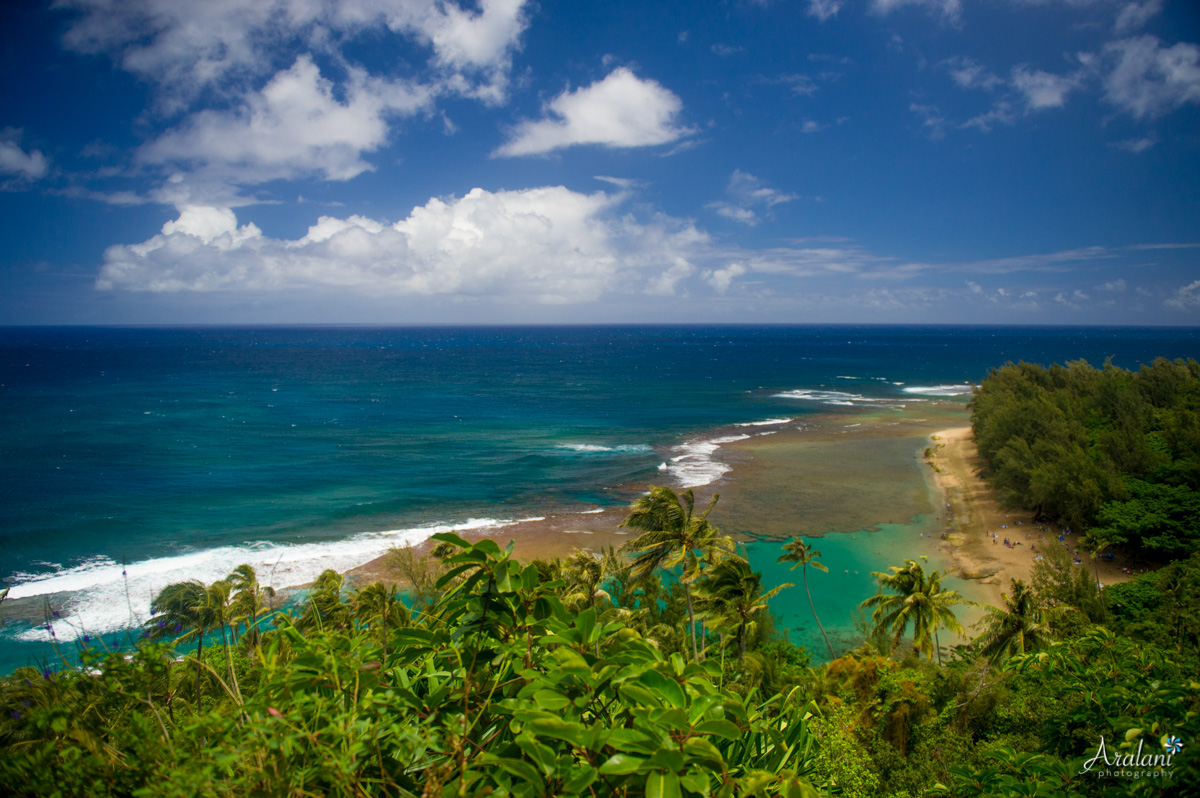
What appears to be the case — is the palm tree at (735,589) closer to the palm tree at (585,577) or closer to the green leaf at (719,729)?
the palm tree at (585,577)

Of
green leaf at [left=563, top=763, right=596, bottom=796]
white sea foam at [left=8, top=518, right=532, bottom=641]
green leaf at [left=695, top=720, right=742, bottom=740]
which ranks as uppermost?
green leaf at [left=695, top=720, right=742, bottom=740]

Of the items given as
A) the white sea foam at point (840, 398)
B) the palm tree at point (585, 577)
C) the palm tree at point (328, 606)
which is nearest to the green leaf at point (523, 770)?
the palm tree at point (328, 606)

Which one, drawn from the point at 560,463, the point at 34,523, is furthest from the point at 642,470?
the point at 34,523

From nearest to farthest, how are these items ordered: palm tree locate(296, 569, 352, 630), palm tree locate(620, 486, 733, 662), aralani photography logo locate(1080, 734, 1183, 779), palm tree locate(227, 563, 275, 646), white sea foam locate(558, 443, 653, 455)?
aralani photography logo locate(1080, 734, 1183, 779) < palm tree locate(227, 563, 275, 646) < palm tree locate(296, 569, 352, 630) < palm tree locate(620, 486, 733, 662) < white sea foam locate(558, 443, 653, 455)

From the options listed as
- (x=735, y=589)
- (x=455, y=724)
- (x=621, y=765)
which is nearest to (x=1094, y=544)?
(x=735, y=589)

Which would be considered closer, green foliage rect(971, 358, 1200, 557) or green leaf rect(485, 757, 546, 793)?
green leaf rect(485, 757, 546, 793)

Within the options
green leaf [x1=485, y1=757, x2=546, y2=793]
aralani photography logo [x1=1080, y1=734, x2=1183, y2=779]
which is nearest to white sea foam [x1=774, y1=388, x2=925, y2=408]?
aralani photography logo [x1=1080, y1=734, x2=1183, y2=779]

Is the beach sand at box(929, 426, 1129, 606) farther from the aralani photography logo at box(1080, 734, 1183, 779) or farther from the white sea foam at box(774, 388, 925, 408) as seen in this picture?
the white sea foam at box(774, 388, 925, 408)
